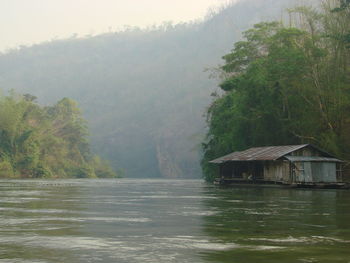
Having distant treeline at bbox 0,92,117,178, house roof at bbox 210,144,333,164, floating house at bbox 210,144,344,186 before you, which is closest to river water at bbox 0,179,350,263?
floating house at bbox 210,144,344,186

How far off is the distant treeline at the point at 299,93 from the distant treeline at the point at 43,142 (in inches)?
1969

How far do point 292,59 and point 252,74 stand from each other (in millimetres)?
6800

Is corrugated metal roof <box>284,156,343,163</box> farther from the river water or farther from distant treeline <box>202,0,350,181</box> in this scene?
the river water

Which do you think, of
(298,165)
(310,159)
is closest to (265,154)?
(298,165)

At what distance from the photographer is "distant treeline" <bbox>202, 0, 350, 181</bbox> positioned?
52.0 meters

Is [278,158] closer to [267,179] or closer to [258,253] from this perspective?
[267,179]

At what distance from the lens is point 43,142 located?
120m

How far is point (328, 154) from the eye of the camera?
156ft

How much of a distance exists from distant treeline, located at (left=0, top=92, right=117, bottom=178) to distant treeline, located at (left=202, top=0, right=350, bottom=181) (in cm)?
5000

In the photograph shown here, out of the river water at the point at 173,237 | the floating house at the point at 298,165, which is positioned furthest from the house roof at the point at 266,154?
the river water at the point at 173,237

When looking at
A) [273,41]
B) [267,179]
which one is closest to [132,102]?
[273,41]

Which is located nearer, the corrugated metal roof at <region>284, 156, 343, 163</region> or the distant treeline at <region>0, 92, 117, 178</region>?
the corrugated metal roof at <region>284, 156, 343, 163</region>

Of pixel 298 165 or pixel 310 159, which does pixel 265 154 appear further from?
pixel 310 159

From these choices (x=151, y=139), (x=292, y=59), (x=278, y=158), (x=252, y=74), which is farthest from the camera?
(x=151, y=139)
